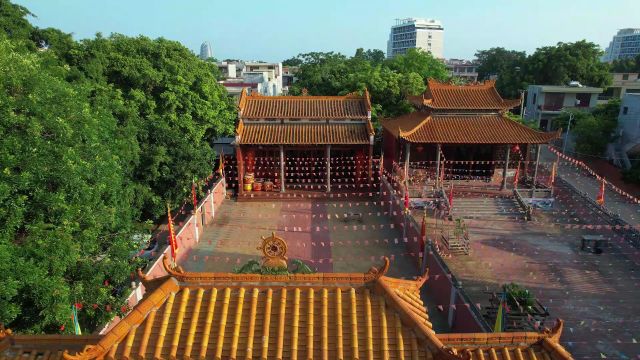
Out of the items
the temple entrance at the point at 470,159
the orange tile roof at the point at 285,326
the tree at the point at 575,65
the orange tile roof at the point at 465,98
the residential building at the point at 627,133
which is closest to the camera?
the orange tile roof at the point at 285,326

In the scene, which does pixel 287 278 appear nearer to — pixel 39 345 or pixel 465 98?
pixel 39 345

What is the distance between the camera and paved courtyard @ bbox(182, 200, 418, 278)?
619 inches

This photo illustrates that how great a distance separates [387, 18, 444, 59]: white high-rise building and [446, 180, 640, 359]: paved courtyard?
4266 inches

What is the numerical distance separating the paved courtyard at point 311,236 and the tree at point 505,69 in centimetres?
3126

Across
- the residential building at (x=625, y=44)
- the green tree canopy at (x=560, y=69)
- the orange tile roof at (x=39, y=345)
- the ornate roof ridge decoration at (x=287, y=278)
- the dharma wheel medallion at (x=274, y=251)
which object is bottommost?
the orange tile roof at (x=39, y=345)

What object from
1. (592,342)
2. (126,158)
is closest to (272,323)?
(592,342)

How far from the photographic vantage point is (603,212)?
60.4 ft

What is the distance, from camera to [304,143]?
22.2 meters

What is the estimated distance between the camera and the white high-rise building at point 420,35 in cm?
11950

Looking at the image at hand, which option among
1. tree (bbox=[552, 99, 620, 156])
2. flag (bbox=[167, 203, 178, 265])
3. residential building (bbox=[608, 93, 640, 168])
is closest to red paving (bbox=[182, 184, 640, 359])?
flag (bbox=[167, 203, 178, 265])

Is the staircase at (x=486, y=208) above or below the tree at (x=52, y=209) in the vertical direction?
below

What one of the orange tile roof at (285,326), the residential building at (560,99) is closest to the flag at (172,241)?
the orange tile roof at (285,326)

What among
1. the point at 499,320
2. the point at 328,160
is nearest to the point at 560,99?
the point at 328,160

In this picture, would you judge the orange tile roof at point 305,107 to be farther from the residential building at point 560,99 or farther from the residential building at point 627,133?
the residential building at point 560,99
